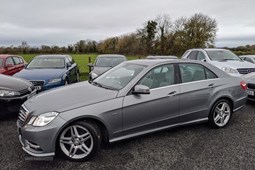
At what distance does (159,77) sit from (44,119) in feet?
6.61

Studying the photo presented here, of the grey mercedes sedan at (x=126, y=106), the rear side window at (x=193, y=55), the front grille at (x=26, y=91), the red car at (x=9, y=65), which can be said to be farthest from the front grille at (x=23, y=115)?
the rear side window at (x=193, y=55)

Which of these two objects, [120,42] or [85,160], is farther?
[120,42]

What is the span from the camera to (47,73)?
7.18 m

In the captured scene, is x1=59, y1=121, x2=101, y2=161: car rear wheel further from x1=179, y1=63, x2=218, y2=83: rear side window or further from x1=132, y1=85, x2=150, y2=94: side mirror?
x1=179, y1=63, x2=218, y2=83: rear side window

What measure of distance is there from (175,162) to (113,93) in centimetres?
137

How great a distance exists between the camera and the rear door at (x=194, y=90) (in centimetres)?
416

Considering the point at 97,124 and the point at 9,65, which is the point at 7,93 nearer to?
the point at 97,124

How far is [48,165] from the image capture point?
127 inches

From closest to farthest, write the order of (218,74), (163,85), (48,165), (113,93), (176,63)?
(48,165) → (113,93) → (163,85) → (176,63) → (218,74)

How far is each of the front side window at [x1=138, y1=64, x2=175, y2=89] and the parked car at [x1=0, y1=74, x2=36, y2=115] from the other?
9.35 ft

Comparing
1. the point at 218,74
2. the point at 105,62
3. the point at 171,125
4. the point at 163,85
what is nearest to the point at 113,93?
the point at 163,85

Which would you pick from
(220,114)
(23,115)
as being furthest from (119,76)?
(220,114)

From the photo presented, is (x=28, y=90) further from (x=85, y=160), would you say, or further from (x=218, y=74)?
(x=218, y=74)

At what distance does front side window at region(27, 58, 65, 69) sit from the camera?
8320 millimetres
